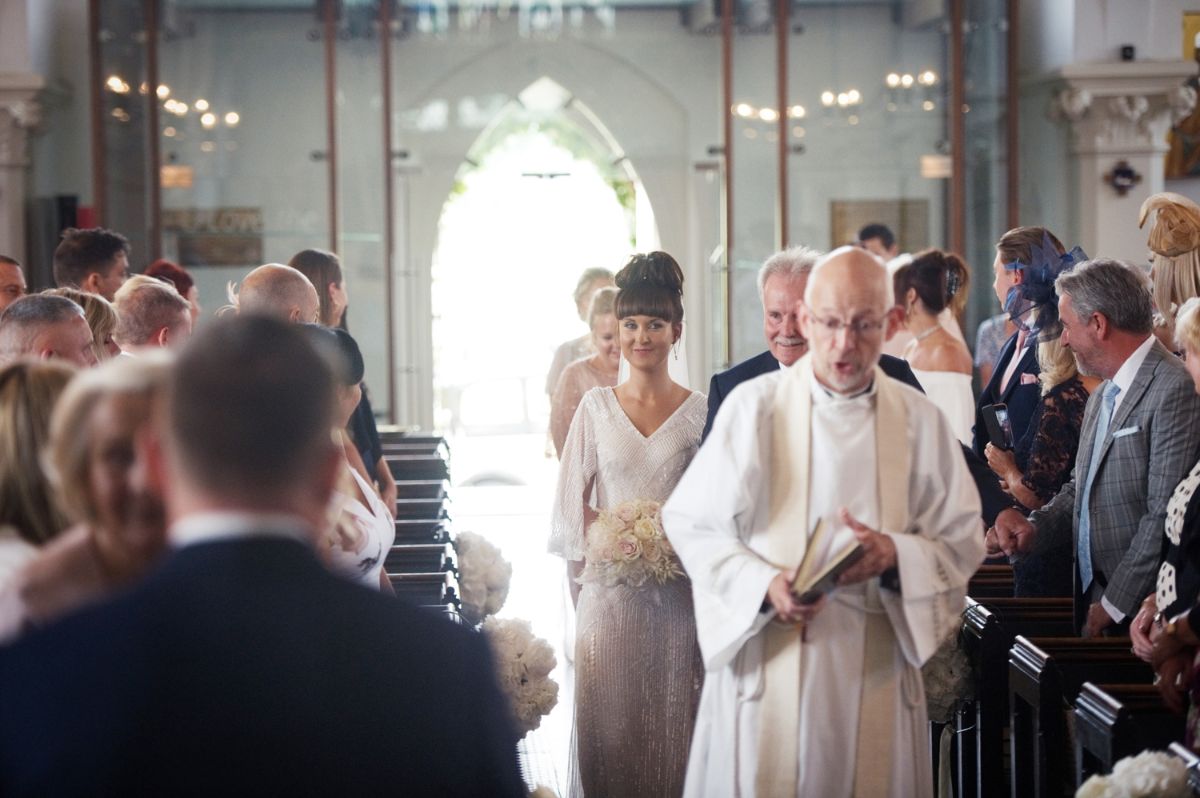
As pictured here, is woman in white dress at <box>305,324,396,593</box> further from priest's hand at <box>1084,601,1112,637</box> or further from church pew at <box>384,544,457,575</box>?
priest's hand at <box>1084,601,1112,637</box>

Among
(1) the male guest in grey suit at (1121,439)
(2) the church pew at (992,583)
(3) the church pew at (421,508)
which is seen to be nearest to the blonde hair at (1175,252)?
(1) the male guest in grey suit at (1121,439)

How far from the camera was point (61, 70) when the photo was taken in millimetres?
12844

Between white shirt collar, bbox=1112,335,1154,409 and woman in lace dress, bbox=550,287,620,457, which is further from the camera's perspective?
woman in lace dress, bbox=550,287,620,457

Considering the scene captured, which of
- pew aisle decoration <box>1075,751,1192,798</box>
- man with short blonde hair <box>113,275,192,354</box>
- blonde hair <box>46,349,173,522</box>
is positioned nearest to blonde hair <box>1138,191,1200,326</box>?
pew aisle decoration <box>1075,751,1192,798</box>

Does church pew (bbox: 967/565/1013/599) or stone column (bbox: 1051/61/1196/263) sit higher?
stone column (bbox: 1051/61/1196/263)

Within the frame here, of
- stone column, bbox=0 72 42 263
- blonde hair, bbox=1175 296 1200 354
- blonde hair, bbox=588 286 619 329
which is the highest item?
stone column, bbox=0 72 42 263

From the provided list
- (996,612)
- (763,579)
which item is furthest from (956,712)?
(763,579)

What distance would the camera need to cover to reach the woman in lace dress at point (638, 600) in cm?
478

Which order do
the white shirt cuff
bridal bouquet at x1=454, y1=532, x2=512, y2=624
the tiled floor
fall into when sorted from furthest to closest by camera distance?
the tiled floor
bridal bouquet at x1=454, y1=532, x2=512, y2=624
the white shirt cuff

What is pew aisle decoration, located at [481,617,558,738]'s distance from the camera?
4828 millimetres

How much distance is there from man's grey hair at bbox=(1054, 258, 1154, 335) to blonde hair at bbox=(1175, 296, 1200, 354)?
64 cm

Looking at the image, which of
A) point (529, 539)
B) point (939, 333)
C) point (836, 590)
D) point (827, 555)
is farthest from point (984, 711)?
point (529, 539)

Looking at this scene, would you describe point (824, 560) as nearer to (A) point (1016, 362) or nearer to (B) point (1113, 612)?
(B) point (1113, 612)

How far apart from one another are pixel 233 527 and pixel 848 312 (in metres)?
1.88
